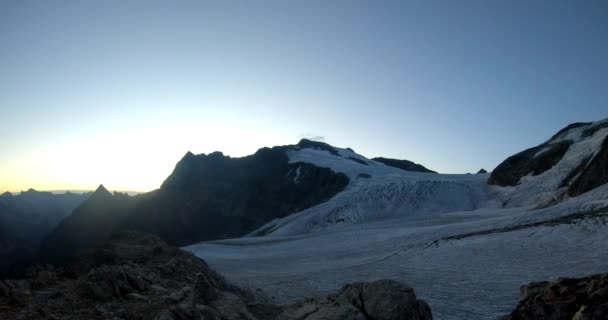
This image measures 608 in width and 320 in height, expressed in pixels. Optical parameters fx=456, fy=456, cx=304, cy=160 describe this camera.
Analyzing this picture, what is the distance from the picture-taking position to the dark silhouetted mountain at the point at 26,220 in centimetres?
12450

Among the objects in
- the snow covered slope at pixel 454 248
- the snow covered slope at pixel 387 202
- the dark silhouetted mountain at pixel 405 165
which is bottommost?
the snow covered slope at pixel 454 248

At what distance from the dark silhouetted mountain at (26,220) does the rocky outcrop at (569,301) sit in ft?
425

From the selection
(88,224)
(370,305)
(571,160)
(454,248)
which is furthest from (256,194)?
(370,305)

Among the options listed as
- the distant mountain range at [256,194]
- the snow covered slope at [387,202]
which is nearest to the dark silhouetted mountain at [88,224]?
the distant mountain range at [256,194]

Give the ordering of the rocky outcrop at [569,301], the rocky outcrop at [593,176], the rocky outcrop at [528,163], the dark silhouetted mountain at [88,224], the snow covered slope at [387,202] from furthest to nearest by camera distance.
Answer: the dark silhouetted mountain at [88,224], the rocky outcrop at [528,163], the snow covered slope at [387,202], the rocky outcrop at [593,176], the rocky outcrop at [569,301]

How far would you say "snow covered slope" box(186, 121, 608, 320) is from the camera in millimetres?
17781

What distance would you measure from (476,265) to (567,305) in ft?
43.3

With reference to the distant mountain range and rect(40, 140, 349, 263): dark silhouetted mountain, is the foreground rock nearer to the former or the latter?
the distant mountain range

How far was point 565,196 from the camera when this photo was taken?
3803cm

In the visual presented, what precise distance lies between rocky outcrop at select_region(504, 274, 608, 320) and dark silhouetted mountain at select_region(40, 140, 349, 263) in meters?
66.7

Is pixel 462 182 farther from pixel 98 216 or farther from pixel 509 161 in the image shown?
pixel 98 216

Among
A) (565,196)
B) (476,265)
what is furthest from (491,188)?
(476,265)

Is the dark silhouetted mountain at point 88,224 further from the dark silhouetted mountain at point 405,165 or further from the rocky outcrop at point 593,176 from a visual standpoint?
the rocky outcrop at point 593,176

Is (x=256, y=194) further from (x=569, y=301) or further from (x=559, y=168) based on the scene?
(x=569, y=301)
